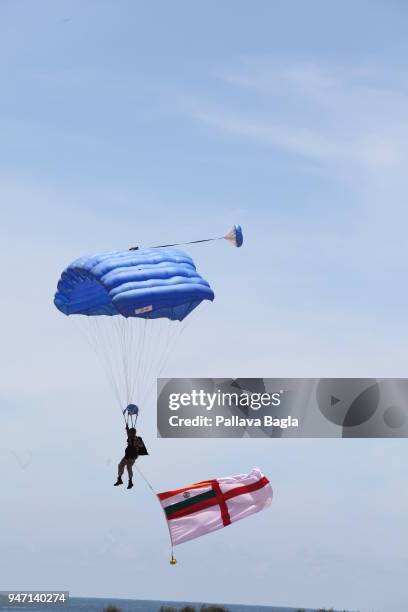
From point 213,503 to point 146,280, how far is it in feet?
28.1

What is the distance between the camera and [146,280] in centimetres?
→ 3334

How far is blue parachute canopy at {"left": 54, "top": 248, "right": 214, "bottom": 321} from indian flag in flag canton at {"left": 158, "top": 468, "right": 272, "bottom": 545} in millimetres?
6072

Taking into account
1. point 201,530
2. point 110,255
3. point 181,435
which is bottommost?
point 201,530

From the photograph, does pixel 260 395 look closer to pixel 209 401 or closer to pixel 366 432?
pixel 209 401

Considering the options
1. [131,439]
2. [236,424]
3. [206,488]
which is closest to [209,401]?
[236,424]

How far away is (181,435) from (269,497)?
15.7ft

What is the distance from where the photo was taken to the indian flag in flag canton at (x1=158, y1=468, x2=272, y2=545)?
36.7 metres

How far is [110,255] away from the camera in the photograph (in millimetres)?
34625

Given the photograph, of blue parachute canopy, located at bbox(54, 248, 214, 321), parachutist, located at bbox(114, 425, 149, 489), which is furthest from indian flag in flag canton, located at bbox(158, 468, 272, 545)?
blue parachute canopy, located at bbox(54, 248, 214, 321)

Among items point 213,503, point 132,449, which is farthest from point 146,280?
point 213,503

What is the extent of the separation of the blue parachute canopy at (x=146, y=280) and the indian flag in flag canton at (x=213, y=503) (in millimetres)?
6072

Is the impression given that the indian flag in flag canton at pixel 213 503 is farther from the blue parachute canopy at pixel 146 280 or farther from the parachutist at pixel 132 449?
the blue parachute canopy at pixel 146 280

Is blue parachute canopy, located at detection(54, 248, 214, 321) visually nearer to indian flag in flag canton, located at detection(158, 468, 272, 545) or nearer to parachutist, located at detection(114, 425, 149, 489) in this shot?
parachutist, located at detection(114, 425, 149, 489)

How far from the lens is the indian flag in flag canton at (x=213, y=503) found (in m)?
36.7
